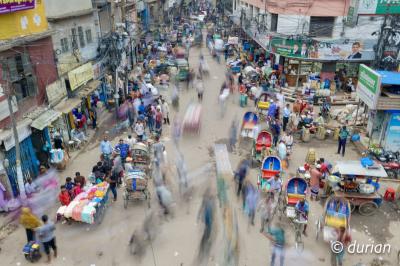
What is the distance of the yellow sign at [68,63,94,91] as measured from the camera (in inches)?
711

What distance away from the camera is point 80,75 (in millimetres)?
19094

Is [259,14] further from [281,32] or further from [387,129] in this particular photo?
[387,129]

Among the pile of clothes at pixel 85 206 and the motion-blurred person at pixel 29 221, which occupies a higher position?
the motion-blurred person at pixel 29 221

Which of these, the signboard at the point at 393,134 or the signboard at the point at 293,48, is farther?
the signboard at the point at 293,48

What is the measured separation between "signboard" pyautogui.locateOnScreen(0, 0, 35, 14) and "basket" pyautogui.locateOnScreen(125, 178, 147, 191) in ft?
24.9

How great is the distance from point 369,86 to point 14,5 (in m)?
15.4

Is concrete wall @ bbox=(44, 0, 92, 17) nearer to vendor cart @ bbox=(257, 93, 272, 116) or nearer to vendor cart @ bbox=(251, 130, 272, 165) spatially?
vendor cart @ bbox=(251, 130, 272, 165)

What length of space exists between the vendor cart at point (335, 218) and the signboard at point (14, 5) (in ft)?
42.7

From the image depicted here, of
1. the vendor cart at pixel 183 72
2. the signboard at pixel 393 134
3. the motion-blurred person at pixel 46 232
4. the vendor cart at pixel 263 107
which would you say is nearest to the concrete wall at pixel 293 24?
the vendor cart at pixel 183 72

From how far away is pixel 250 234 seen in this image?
11.3 metres

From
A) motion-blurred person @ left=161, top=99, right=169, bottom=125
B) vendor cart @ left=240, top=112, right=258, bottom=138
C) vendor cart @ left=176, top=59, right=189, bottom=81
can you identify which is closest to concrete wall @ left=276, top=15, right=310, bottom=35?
vendor cart @ left=176, top=59, right=189, bottom=81

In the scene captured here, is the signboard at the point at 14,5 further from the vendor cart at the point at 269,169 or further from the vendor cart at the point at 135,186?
the vendor cart at the point at 269,169

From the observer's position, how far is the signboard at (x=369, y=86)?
51.1 ft

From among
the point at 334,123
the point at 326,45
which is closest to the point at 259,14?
the point at 326,45
